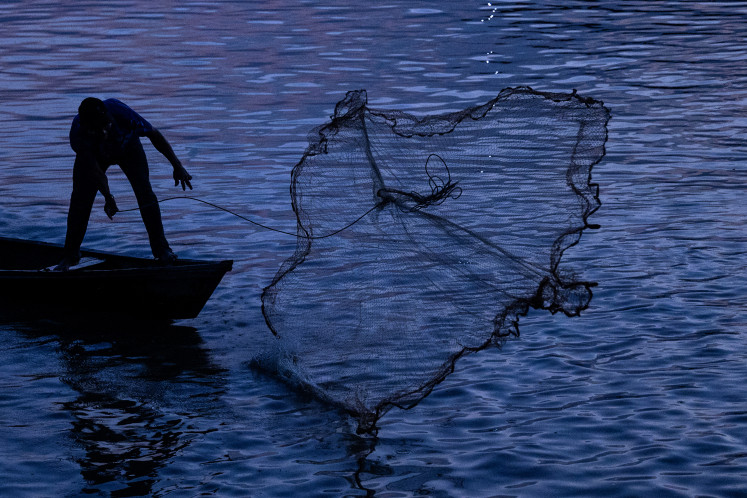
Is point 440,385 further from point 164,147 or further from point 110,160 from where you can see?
point 110,160

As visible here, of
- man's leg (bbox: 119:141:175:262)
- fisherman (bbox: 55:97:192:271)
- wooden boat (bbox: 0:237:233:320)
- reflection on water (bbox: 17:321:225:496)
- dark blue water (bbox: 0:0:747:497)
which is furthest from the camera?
A: man's leg (bbox: 119:141:175:262)

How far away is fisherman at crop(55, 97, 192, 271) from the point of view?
30.9ft

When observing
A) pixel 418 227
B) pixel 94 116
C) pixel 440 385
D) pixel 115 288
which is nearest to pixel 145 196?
pixel 115 288

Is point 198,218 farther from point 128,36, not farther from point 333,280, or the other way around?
point 128,36

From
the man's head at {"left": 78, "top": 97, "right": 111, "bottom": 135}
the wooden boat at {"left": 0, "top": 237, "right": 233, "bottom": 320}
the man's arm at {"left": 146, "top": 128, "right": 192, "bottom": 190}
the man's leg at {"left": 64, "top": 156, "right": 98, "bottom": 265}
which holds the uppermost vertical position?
the man's head at {"left": 78, "top": 97, "right": 111, "bottom": 135}

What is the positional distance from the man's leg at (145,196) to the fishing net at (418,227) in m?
2.15

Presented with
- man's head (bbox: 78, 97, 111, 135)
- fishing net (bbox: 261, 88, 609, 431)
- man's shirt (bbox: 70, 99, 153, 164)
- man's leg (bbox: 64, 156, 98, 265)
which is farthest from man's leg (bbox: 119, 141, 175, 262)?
fishing net (bbox: 261, 88, 609, 431)

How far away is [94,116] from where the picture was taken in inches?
360

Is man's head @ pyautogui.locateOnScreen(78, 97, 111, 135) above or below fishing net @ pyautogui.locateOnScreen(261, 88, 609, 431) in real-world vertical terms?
above

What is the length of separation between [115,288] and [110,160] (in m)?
1.28

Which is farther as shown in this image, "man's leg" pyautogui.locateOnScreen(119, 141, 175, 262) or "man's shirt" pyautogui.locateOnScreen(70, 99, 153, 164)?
"man's leg" pyautogui.locateOnScreen(119, 141, 175, 262)

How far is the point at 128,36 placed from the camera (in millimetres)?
29688

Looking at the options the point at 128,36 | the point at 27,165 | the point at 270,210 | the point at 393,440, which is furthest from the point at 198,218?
the point at 128,36

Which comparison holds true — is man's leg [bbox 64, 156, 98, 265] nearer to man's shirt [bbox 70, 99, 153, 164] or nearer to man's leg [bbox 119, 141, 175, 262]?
man's shirt [bbox 70, 99, 153, 164]
